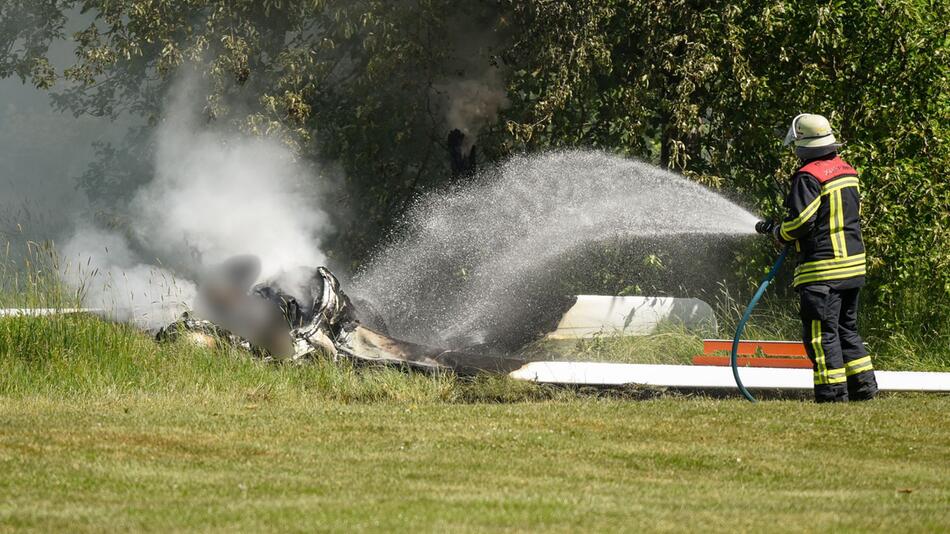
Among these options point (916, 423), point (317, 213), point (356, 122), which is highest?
point (356, 122)

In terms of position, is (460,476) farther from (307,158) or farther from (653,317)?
(307,158)

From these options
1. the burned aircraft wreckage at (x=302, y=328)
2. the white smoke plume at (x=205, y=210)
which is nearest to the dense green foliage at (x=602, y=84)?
the white smoke plume at (x=205, y=210)

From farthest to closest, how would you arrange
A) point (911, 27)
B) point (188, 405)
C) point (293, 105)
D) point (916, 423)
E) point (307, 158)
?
point (307, 158) → point (293, 105) → point (911, 27) → point (188, 405) → point (916, 423)

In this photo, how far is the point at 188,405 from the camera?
6.80 meters

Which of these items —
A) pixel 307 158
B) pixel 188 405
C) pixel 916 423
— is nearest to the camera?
pixel 916 423

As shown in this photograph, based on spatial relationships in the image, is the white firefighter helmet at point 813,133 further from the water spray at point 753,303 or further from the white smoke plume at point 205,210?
the white smoke plume at point 205,210

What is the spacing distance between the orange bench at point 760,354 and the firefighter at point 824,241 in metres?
2.03

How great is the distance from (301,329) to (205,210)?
157 inches

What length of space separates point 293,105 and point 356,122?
999 millimetres

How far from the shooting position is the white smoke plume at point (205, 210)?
36.2 feet

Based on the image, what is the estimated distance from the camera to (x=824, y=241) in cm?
705

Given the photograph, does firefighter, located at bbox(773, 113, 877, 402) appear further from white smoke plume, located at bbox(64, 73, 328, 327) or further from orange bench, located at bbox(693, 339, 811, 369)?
white smoke plume, located at bbox(64, 73, 328, 327)

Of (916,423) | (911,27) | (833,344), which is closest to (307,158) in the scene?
(911,27)

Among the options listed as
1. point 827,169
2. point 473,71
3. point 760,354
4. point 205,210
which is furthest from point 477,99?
point 827,169
